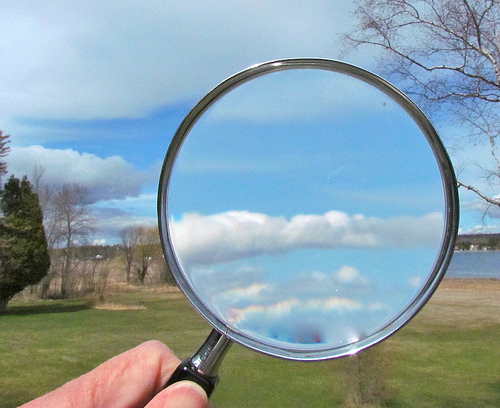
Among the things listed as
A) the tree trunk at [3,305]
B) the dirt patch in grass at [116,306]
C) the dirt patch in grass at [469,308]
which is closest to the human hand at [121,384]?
the dirt patch in grass at [469,308]

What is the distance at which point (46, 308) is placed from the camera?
964 cm

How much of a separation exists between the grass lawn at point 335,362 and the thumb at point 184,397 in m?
3.40

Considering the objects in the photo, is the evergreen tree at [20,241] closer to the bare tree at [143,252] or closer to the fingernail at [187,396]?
the bare tree at [143,252]

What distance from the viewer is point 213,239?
107 centimetres

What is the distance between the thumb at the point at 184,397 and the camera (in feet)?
2.23

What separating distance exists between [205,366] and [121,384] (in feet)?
0.76

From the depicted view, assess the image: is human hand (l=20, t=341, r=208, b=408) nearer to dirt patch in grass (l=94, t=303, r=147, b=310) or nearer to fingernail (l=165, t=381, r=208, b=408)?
fingernail (l=165, t=381, r=208, b=408)

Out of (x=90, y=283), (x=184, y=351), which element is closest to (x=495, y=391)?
(x=184, y=351)

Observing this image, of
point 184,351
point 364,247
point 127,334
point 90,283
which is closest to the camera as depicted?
point 364,247

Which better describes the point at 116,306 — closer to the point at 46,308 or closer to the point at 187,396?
the point at 46,308

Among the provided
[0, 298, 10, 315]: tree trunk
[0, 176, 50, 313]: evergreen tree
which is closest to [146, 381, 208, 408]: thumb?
[0, 176, 50, 313]: evergreen tree

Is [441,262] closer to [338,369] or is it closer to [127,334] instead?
[338,369]

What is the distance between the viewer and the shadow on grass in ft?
Answer: 29.6

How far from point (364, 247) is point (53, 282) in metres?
9.73
